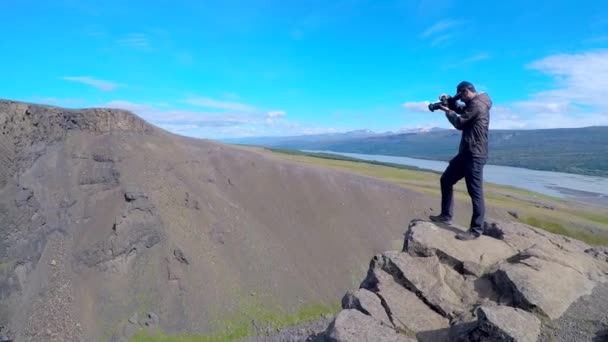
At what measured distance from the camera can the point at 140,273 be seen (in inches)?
925

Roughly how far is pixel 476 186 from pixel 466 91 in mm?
2808

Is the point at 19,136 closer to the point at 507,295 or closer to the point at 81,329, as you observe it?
the point at 81,329

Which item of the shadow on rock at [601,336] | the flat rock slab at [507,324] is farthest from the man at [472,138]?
the shadow on rock at [601,336]

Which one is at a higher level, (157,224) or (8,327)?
(157,224)

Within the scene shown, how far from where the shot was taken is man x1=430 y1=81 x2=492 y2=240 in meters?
11.0

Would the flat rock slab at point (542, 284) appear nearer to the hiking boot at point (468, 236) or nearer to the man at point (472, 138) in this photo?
the hiking boot at point (468, 236)

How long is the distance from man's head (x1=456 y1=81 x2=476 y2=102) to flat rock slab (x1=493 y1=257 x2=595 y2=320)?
478 centimetres

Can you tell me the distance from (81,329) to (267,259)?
11821 mm

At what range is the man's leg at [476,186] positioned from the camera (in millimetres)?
11250

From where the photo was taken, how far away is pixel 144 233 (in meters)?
24.8

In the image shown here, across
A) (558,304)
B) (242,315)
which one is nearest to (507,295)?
(558,304)

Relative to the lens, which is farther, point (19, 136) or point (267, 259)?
point (267, 259)

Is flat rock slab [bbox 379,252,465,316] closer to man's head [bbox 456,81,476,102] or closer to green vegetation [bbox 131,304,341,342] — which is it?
man's head [bbox 456,81,476,102]

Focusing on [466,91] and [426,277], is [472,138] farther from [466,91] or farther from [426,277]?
[426,277]
